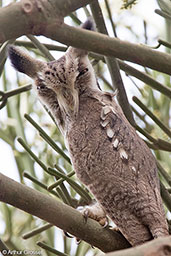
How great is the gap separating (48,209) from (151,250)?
2.45ft

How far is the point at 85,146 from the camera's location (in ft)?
7.88

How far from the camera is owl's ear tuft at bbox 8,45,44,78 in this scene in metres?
Result: 2.67

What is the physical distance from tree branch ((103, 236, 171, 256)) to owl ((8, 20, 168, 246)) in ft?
3.83

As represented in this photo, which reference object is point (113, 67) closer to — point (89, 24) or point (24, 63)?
point (89, 24)

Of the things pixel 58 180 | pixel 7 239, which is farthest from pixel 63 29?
pixel 7 239

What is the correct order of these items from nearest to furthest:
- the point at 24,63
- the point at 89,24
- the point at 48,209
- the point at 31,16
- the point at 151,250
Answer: the point at 151,250 → the point at 31,16 → the point at 48,209 → the point at 89,24 → the point at 24,63

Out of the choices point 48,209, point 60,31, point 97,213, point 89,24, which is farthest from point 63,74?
point 60,31

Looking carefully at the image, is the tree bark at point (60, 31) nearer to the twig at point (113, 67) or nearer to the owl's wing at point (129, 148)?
the twig at point (113, 67)

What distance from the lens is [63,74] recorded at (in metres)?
2.43

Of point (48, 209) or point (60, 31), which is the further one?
point (48, 209)

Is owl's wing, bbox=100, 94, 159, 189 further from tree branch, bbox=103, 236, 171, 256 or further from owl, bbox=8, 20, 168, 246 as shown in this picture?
tree branch, bbox=103, 236, 171, 256

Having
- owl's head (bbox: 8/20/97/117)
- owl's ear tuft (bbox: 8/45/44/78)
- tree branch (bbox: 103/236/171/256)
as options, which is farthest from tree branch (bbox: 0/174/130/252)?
owl's ear tuft (bbox: 8/45/44/78)

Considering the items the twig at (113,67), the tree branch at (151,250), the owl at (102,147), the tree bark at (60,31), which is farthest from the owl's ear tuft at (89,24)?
the tree branch at (151,250)

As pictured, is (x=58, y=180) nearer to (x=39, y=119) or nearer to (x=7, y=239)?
(x=7, y=239)
